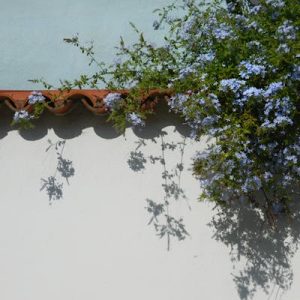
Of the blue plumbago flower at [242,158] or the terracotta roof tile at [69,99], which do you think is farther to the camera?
the terracotta roof tile at [69,99]

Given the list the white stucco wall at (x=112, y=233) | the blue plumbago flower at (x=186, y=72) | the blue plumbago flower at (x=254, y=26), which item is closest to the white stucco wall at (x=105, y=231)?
the white stucco wall at (x=112, y=233)

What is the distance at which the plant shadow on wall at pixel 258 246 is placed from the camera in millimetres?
4191

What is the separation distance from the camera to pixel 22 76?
4.85 metres

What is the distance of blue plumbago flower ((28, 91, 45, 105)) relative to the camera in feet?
13.6

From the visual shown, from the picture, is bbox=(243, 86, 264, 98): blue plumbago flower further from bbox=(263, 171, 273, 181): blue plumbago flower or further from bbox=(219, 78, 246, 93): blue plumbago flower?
bbox=(263, 171, 273, 181): blue plumbago flower

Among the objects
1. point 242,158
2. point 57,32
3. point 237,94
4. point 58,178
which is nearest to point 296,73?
point 237,94

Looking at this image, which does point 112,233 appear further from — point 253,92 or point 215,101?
point 253,92

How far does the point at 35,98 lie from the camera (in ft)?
13.6

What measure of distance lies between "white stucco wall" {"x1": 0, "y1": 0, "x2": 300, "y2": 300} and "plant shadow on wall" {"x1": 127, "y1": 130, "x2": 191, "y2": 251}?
0.03 meters

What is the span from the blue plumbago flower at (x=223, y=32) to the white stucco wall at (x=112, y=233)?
0.74 metres

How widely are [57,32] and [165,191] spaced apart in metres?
1.63

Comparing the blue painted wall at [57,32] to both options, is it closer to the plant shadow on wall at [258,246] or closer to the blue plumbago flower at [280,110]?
the blue plumbago flower at [280,110]

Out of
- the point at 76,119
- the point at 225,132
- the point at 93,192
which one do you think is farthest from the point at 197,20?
the point at 93,192

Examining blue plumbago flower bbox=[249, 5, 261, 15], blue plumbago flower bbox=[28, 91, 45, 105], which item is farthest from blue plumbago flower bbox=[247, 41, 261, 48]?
blue plumbago flower bbox=[28, 91, 45, 105]
